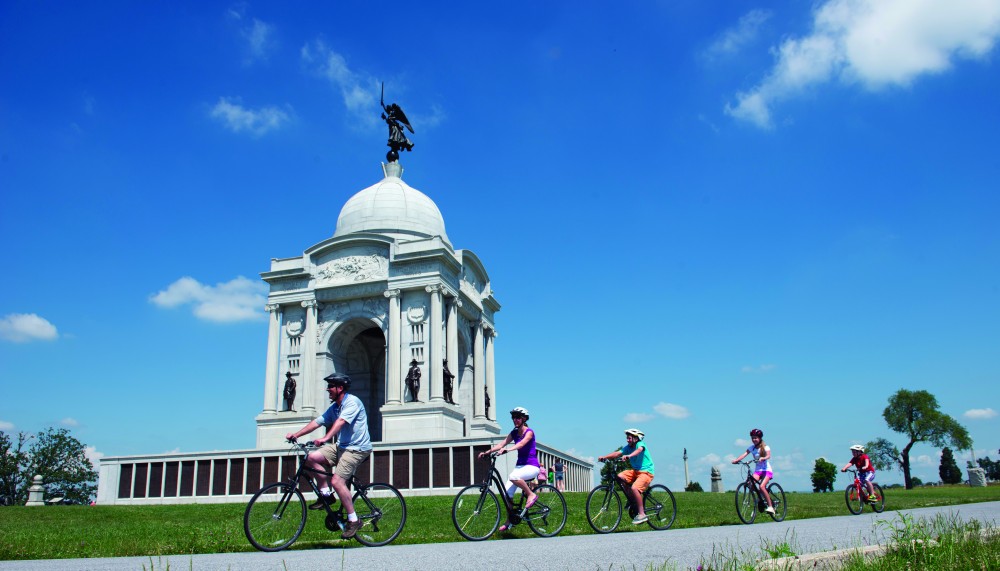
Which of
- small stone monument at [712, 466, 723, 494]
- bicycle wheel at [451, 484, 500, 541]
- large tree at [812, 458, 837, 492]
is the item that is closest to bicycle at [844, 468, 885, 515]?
bicycle wheel at [451, 484, 500, 541]

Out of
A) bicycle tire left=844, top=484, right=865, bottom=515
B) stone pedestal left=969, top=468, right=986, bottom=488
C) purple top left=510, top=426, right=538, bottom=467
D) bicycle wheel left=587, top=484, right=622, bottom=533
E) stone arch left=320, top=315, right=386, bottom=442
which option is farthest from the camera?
stone pedestal left=969, top=468, right=986, bottom=488

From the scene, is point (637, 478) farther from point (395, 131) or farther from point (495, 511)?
point (395, 131)

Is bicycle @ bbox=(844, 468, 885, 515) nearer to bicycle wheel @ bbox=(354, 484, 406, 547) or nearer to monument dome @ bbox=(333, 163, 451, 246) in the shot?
bicycle wheel @ bbox=(354, 484, 406, 547)

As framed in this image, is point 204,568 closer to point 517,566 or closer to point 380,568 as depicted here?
point 380,568

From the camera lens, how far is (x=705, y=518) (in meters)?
15.8

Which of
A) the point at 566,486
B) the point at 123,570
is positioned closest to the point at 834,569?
the point at 123,570

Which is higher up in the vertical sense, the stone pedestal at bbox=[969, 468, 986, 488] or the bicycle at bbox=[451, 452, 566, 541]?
the stone pedestal at bbox=[969, 468, 986, 488]

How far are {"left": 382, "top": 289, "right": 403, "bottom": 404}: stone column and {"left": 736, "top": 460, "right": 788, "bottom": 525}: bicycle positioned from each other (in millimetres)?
25414

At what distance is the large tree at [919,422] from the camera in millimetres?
70562

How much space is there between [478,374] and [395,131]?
16.6 meters

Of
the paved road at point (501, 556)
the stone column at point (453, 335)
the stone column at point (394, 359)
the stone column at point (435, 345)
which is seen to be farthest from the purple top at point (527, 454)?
the stone column at point (453, 335)

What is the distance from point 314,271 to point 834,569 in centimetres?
3719

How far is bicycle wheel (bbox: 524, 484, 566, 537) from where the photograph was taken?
38.0ft

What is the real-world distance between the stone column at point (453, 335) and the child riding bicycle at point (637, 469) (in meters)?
A: 27.4
